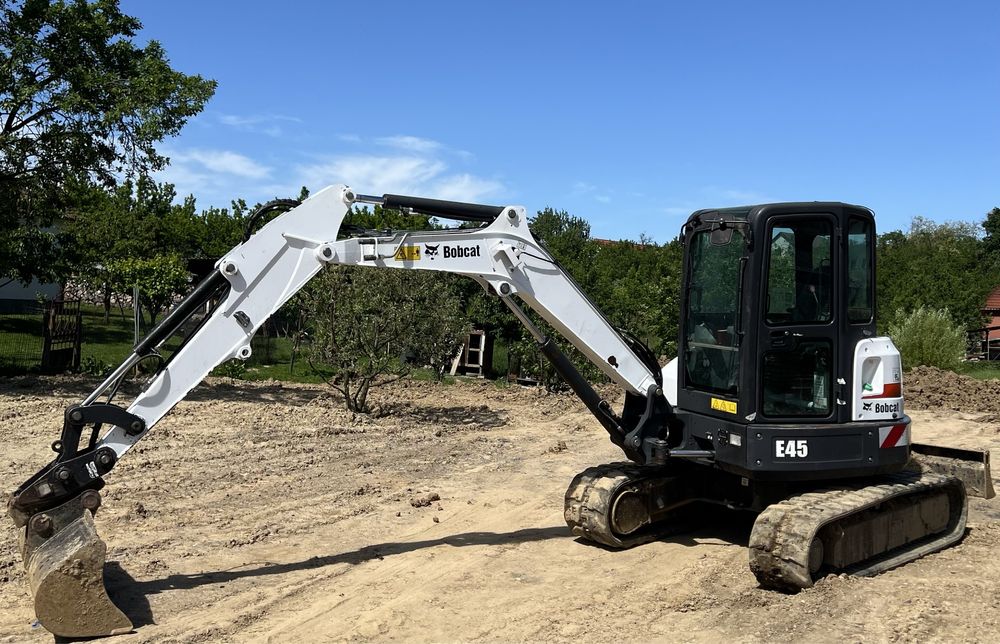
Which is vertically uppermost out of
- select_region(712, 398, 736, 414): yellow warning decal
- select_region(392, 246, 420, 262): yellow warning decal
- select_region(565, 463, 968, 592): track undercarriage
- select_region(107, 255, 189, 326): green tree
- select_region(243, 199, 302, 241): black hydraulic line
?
select_region(107, 255, 189, 326): green tree

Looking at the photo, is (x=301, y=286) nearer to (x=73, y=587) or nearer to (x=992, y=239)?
(x=73, y=587)

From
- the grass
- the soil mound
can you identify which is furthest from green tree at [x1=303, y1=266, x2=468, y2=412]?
the grass

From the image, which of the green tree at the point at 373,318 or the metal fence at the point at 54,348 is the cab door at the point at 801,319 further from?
the metal fence at the point at 54,348

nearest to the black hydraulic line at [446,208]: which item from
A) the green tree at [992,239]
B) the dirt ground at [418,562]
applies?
the dirt ground at [418,562]

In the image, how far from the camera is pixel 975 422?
16250 mm

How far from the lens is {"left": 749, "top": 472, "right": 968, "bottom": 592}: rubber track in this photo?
6.51 m

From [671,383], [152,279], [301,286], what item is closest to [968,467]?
[671,383]

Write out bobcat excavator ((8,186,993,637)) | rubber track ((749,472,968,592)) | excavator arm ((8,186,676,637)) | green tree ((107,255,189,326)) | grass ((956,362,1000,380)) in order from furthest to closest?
grass ((956,362,1000,380))
green tree ((107,255,189,326))
rubber track ((749,472,968,592))
bobcat excavator ((8,186,993,637))
excavator arm ((8,186,676,637))

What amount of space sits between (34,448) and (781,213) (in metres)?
10.9

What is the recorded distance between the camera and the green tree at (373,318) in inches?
632

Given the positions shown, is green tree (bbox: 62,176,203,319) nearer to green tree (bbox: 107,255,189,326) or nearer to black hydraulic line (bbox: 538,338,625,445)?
green tree (bbox: 107,255,189,326)

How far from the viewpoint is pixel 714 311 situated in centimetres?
749

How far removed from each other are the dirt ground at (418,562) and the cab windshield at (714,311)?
1683 mm

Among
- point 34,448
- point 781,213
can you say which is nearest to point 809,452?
point 781,213
